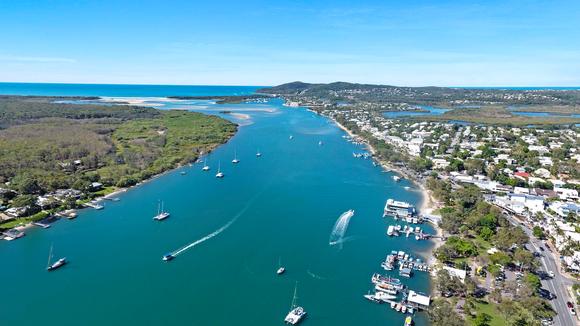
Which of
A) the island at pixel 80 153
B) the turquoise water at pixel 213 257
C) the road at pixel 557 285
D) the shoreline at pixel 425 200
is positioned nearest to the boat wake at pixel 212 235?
the turquoise water at pixel 213 257

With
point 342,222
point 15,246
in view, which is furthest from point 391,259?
point 15,246

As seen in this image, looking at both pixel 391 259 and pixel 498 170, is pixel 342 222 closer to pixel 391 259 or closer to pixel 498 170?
pixel 391 259

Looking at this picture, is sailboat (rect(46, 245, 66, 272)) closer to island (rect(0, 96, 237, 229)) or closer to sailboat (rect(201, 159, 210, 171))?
island (rect(0, 96, 237, 229))

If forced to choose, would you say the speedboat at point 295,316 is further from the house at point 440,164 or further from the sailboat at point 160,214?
the house at point 440,164

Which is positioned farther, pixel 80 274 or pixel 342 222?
pixel 342 222

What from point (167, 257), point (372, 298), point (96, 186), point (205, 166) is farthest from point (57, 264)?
point (205, 166)
